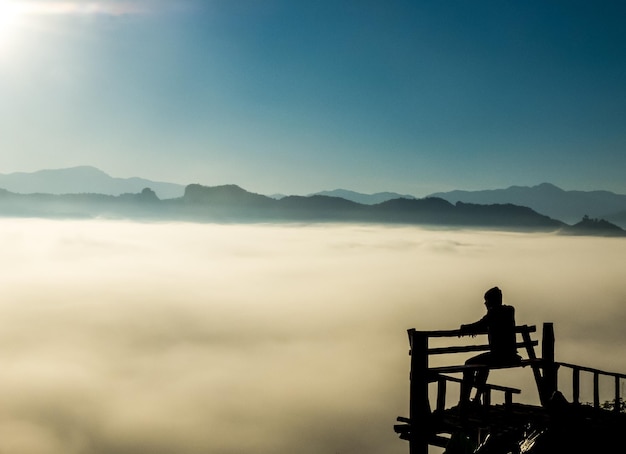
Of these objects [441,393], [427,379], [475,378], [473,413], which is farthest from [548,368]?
[427,379]

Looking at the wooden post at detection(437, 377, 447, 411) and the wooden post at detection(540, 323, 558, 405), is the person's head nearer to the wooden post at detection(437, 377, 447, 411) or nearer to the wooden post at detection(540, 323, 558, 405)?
the wooden post at detection(437, 377, 447, 411)

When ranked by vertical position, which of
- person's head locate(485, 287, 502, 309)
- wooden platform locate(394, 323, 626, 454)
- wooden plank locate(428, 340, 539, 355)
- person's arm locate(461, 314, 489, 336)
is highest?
person's head locate(485, 287, 502, 309)

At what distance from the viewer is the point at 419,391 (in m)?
13.6

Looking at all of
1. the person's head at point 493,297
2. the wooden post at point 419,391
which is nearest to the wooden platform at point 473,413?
the wooden post at point 419,391

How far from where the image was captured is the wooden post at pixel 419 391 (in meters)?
13.5

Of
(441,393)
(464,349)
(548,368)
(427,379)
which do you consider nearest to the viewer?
(427,379)

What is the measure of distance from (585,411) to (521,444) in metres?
4.24

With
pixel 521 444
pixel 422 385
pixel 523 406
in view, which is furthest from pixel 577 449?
pixel 523 406

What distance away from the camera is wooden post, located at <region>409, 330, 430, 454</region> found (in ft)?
44.3

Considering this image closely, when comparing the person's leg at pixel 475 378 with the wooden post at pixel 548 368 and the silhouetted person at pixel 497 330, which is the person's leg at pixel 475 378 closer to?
the silhouetted person at pixel 497 330

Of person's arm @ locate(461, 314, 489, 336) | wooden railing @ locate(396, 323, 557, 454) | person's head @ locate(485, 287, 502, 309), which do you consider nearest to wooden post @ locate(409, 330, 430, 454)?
wooden railing @ locate(396, 323, 557, 454)

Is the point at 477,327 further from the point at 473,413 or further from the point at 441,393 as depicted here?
the point at 473,413

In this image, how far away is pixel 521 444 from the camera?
10.8m

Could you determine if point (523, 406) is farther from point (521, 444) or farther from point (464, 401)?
point (521, 444)
